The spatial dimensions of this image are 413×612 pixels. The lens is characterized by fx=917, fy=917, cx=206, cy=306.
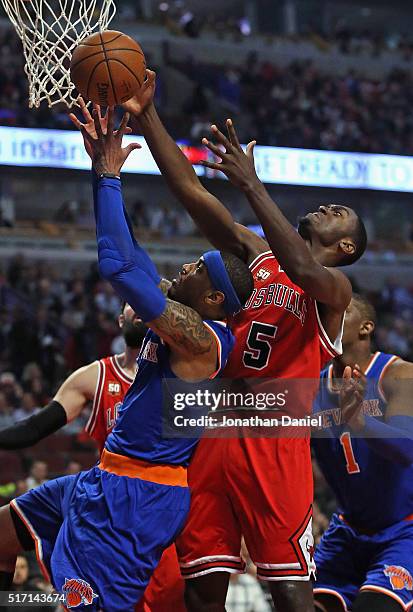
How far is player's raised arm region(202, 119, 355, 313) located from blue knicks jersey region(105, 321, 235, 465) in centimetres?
38

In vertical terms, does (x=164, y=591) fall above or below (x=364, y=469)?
below

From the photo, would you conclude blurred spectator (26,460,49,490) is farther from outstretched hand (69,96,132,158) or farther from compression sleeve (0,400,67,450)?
outstretched hand (69,96,132,158)

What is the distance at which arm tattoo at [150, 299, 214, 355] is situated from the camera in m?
3.46

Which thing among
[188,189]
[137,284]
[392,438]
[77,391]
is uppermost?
[188,189]

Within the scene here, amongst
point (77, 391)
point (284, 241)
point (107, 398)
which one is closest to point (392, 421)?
point (284, 241)

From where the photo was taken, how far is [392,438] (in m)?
4.05

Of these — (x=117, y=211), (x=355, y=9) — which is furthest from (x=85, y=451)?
(x=355, y=9)

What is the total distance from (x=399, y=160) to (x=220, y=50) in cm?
633

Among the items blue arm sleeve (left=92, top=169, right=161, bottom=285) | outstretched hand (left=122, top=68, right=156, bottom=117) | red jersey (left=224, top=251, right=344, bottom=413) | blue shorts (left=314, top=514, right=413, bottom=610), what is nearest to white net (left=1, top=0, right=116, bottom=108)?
outstretched hand (left=122, top=68, right=156, bottom=117)

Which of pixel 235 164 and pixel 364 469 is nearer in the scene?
pixel 235 164

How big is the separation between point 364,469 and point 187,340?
1.45 metres

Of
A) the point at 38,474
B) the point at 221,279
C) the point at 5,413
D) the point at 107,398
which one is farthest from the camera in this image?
the point at 5,413

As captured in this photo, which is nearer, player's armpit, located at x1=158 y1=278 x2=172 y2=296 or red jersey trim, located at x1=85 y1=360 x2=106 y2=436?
player's armpit, located at x1=158 y1=278 x2=172 y2=296

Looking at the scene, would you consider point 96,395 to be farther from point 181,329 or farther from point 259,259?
point 181,329
